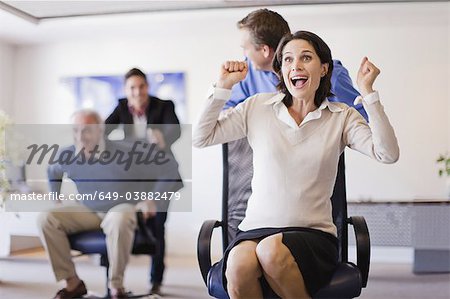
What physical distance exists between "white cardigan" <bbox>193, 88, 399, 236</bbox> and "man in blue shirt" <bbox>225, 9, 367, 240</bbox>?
0.62ft

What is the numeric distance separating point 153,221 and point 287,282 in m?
1.41

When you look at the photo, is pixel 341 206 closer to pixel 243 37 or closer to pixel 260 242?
pixel 260 242

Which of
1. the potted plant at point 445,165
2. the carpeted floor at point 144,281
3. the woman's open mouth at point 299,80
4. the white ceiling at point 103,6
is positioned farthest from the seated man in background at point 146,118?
the potted plant at point 445,165

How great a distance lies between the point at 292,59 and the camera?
61.2 inches

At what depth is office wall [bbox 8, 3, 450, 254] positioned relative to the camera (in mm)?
3109

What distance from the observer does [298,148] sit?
153 cm

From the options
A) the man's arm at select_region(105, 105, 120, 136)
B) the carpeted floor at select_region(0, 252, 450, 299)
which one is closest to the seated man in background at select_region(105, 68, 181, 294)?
the man's arm at select_region(105, 105, 120, 136)

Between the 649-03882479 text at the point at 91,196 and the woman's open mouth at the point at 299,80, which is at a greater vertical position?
the woman's open mouth at the point at 299,80

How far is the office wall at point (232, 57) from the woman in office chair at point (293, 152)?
1.37 metres

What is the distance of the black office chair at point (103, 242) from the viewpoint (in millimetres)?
2496

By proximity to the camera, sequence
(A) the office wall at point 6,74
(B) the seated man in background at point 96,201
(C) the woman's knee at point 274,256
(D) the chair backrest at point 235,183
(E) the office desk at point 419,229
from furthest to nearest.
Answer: (E) the office desk at point 419,229 < (A) the office wall at point 6,74 < (B) the seated man in background at point 96,201 < (D) the chair backrest at point 235,183 < (C) the woman's knee at point 274,256

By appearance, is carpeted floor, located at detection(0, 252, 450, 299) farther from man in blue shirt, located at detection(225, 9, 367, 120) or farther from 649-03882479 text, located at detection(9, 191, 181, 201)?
man in blue shirt, located at detection(225, 9, 367, 120)

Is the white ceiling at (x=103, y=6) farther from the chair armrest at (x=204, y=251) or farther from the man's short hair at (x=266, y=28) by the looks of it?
the chair armrest at (x=204, y=251)

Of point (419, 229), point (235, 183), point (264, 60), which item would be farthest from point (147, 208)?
point (419, 229)
